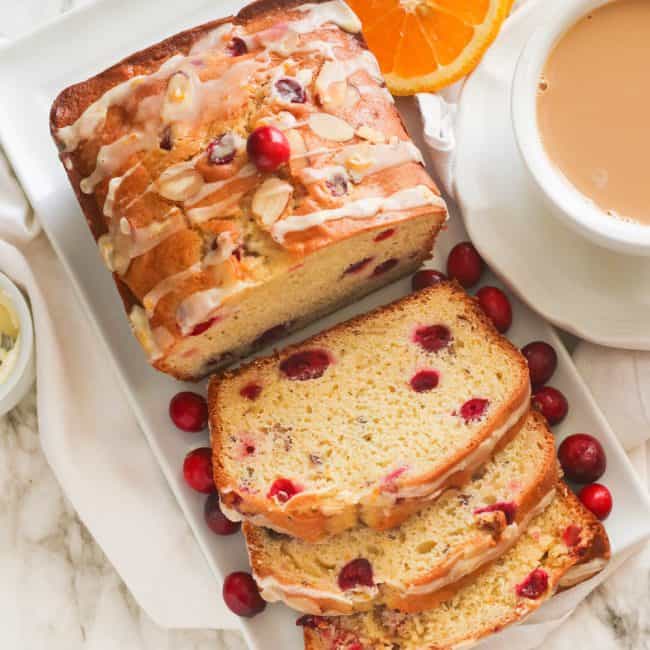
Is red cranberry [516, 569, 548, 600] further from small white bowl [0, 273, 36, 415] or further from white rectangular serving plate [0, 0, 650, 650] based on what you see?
small white bowl [0, 273, 36, 415]

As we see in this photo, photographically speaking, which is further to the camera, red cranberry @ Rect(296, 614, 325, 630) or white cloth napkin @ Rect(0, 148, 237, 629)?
white cloth napkin @ Rect(0, 148, 237, 629)

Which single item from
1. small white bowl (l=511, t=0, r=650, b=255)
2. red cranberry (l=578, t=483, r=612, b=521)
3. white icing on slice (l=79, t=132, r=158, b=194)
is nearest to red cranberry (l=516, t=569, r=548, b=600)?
red cranberry (l=578, t=483, r=612, b=521)

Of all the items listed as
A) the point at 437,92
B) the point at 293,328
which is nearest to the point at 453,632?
the point at 293,328

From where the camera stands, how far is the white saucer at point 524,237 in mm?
3021

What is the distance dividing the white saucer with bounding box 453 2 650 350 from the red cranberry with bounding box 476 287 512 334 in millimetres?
48

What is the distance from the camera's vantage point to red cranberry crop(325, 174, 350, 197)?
2.71m

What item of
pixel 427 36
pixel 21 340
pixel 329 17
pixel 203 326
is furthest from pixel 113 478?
pixel 427 36

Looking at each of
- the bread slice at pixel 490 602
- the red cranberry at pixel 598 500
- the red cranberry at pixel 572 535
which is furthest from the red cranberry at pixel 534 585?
the red cranberry at pixel 598 500

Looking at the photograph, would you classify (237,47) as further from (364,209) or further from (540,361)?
(540,361)

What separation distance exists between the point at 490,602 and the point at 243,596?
2.16 ft

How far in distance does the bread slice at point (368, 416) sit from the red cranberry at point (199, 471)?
0.29 feet

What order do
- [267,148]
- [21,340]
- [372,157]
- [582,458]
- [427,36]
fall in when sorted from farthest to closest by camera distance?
[21,340] < [427,36] < [582,458] < [372,157] < [267,148]

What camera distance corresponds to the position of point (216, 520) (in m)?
2.98

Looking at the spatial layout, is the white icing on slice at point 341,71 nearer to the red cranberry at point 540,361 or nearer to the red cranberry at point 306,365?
the red cranberry at point 306,365
